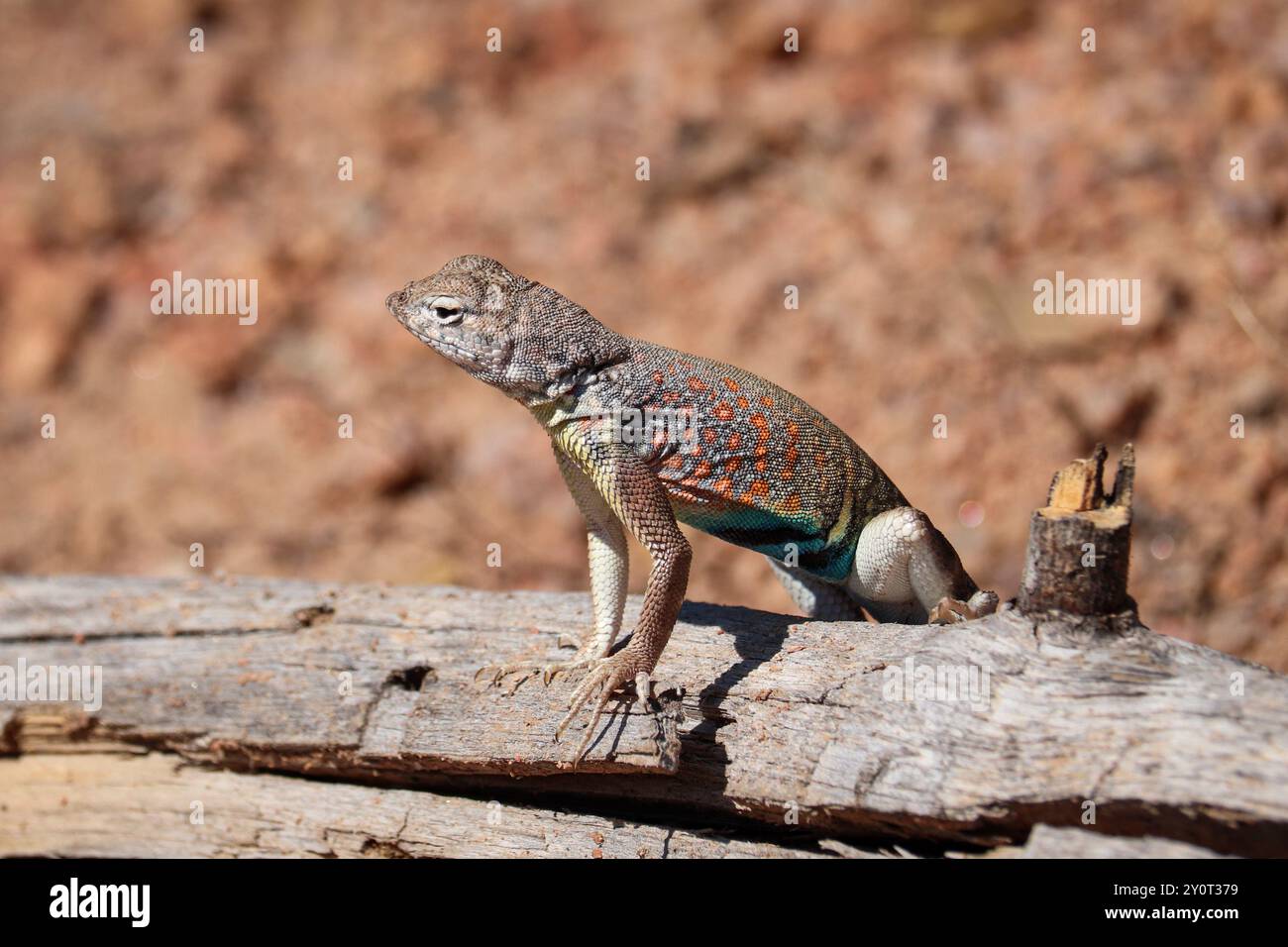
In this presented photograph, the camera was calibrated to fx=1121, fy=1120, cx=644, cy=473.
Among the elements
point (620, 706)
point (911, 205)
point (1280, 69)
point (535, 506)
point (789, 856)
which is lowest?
point (789, 856)

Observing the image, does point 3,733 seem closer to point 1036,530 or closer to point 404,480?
point 404,480

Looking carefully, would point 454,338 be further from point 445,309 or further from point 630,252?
point 630,252

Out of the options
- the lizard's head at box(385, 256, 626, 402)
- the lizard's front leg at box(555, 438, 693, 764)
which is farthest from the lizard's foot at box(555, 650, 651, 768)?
the lizard's head at box(385, 256, 626, 402)

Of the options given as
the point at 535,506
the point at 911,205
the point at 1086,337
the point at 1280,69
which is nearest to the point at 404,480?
the point at 535,506

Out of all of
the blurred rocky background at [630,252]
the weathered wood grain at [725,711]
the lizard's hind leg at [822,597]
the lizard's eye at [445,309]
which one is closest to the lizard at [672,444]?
the lizard's eye at [445,309]

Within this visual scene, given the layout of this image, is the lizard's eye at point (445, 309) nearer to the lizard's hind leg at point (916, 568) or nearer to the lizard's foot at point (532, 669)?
the lizard's foot at point (532, 669)

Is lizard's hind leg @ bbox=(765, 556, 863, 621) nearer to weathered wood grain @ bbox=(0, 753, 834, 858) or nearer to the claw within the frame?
the claw

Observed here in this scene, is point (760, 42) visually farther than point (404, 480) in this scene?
Yes
